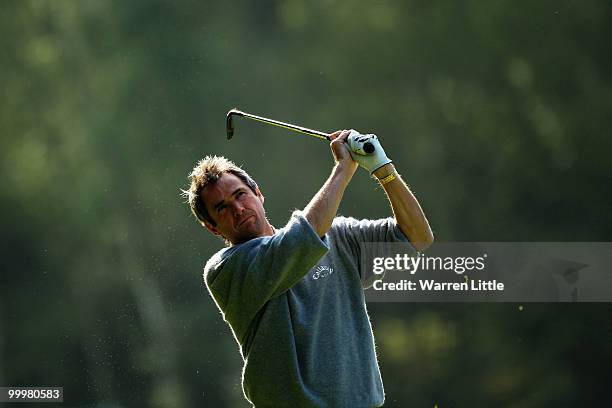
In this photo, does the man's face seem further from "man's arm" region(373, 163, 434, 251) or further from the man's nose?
"man's arm" region(373, 163, 434, 251)

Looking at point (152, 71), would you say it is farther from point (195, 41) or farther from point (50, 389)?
point (50, 389)

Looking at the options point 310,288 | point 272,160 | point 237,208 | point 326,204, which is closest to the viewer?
point 326,204

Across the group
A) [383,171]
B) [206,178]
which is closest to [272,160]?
[206,178]

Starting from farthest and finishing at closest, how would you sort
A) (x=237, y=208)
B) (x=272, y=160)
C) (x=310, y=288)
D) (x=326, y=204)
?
1. (x=272, y=160)
2. (x=237, y=208)
3. (x=310, y=288)
4. (x=326, y=204)

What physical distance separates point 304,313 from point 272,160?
1206 cm

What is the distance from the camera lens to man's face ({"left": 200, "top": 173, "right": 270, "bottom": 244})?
3.13 m

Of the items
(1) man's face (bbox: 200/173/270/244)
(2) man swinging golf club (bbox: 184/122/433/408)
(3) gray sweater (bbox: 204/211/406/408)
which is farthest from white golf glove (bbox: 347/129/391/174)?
(1) man's face (bbox: 200/173/270/244)

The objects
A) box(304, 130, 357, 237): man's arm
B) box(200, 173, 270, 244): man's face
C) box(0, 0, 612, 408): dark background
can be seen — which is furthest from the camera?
box(0, 0, 612, 408): dark background

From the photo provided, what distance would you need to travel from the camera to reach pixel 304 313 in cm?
296

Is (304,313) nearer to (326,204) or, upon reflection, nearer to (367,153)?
(326,204)

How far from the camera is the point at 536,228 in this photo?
1342 centimetres

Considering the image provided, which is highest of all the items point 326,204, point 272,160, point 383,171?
point 272,160

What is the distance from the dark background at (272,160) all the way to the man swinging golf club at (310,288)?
9.69m

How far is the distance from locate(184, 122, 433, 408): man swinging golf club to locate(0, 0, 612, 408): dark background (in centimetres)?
969
